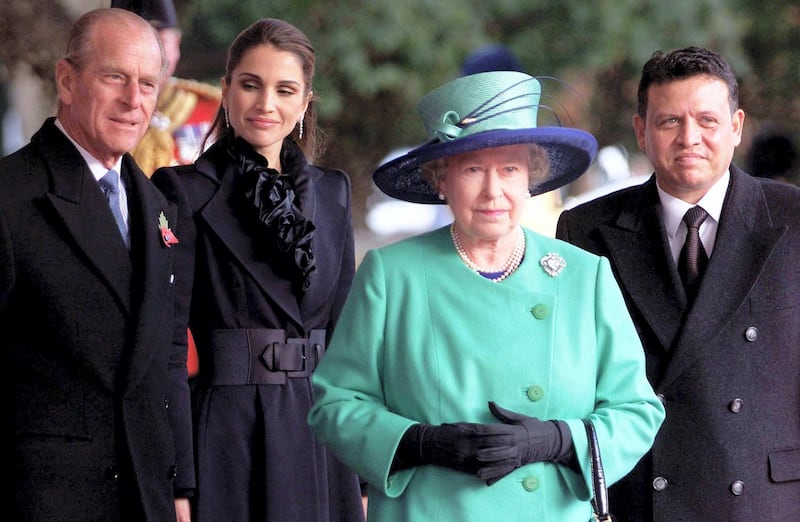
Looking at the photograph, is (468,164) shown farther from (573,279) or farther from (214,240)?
(214,240)

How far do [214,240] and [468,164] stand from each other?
0.97 metres

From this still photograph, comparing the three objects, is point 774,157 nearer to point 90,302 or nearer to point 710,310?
point 710,310

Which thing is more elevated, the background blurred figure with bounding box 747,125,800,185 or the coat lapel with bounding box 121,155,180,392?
the background blurred figure with bounding box 747,125,800,185

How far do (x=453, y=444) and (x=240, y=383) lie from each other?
3.28 ft

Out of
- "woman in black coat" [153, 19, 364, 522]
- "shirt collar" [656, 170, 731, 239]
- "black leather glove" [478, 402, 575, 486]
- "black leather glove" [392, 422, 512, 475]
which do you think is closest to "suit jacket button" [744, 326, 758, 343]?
"shirt collar" [656, 170, 731, 239]

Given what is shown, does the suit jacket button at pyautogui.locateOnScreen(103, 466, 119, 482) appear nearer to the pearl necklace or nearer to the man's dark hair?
the pearl necklace

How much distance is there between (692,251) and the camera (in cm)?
284

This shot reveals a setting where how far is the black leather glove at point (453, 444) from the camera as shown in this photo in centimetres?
214

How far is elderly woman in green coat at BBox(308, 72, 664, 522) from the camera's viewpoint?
2242 millimetres

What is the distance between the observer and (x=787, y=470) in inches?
107

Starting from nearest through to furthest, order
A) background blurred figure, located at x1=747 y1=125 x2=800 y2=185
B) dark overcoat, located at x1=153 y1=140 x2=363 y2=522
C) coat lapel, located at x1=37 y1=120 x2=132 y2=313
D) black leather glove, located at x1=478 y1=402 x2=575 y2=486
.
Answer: black leather glove, located at x1=478 y1=402 x2=575 y2=486
coat lapel, located at x1=37 y1=120 x2=132 y2=313
dark overcoat, located at x1=153 y1=140 x2=363 y2=522
background blurred figure, located at x1=747 y1=125 x2=800 y2=185

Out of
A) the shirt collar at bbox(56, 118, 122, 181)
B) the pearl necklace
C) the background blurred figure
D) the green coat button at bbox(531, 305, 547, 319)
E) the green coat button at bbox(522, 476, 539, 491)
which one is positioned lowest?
the green coat button at bbox(522, 476, 539, 491)

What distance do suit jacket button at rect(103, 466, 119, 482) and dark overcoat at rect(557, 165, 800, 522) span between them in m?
1.07

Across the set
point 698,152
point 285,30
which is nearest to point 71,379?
point 285,30
